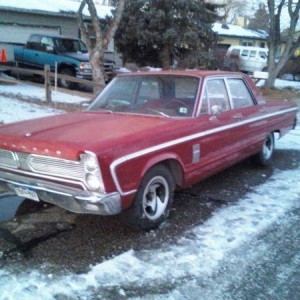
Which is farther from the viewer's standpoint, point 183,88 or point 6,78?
point 6,78

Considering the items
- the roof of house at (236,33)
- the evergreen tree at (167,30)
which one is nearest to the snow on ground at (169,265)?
the evergreen tree at (167,30)

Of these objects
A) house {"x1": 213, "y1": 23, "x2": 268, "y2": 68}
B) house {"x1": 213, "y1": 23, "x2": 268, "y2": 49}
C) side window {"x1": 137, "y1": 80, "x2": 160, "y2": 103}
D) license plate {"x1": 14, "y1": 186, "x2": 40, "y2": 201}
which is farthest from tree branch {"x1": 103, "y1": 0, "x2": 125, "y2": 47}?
house {"x1": 213, "y1": 23, "x2": 268, "y2": 49}

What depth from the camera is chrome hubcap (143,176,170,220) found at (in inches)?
178

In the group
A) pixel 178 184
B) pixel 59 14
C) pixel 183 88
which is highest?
pixel 59 14

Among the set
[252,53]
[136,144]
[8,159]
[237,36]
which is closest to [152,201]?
[136,144]

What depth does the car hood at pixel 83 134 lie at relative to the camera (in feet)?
13.0

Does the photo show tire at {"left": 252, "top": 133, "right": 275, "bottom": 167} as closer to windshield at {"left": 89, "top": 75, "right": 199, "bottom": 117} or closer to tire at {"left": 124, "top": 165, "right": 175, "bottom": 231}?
windshield at {"left": 89, "top": 75, "right": 199, "bottom": 117}

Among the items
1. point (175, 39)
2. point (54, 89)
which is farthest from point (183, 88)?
Result: point (175, 39)

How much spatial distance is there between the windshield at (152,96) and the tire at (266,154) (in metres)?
2.15

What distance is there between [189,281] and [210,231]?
40.9 inches

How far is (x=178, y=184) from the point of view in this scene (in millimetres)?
4957

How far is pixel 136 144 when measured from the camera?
4.16 m

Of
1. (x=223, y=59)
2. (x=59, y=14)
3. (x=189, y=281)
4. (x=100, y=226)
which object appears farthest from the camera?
(x=223, y=59)

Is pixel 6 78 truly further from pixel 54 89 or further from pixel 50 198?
pixel 50 198
